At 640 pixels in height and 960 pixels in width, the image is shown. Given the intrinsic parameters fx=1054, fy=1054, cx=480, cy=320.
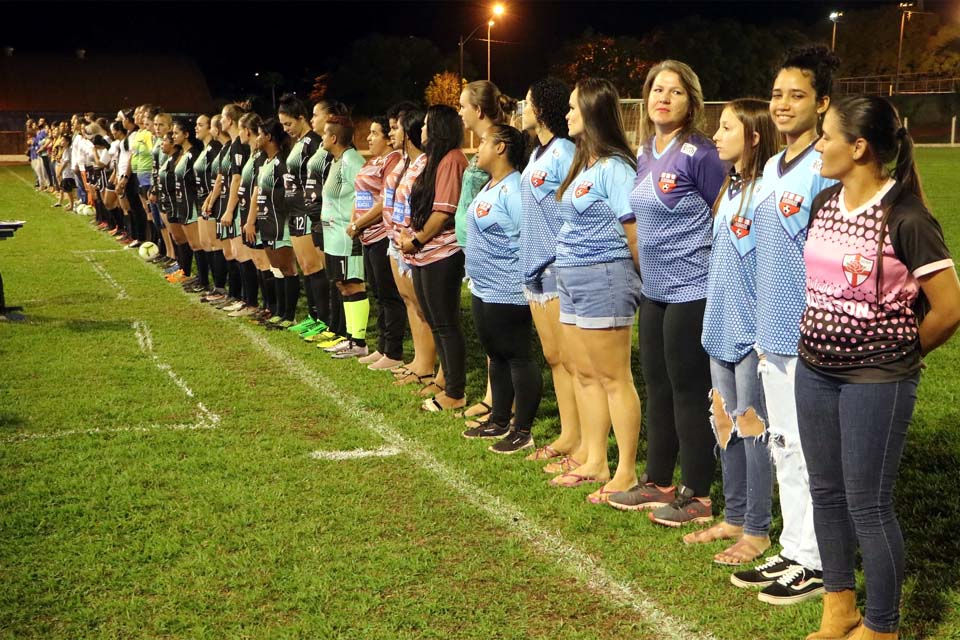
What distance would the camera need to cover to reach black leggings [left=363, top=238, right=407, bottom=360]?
28.4 feet

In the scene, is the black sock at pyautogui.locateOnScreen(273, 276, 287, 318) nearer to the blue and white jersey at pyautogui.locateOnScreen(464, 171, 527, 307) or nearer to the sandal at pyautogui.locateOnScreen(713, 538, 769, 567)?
the blue and white jersey at pyautogui.locateOnScreen(464, 171, 527, 307)

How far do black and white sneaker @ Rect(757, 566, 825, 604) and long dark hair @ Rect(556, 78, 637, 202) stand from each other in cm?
210

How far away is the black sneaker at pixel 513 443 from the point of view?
252 inches

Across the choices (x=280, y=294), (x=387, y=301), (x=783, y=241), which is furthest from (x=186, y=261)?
(x=783, y=241)

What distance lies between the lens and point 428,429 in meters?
6.93

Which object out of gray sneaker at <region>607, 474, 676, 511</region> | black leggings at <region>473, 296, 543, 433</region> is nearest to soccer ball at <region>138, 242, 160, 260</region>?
black leggings at <region>473, 296, 543, 433</region>

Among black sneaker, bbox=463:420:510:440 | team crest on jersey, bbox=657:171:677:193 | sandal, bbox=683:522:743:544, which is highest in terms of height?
team crest on jersey, bbox=657:171:677:193

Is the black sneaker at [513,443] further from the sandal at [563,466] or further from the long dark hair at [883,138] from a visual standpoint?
the long dark hair at [883,138]

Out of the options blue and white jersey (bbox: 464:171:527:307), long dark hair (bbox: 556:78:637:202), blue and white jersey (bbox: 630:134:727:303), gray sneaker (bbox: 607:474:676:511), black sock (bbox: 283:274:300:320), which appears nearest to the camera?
blue and white jersey (bbox: 630:134:727:303)

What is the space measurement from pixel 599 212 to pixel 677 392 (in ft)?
3.18

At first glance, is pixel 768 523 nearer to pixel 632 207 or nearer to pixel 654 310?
pixel 654 310

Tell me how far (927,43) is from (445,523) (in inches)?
3646

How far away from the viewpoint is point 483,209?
628cm

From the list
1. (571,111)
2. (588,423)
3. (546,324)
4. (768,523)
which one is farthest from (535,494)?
(571,111)
